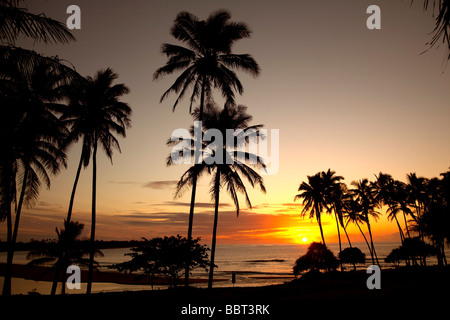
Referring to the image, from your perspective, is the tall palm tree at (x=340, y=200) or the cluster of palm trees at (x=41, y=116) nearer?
the cluster of palm trees at (x=41, y=116)

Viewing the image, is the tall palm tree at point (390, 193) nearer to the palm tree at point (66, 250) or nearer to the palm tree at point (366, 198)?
the palm tree at point (366, 198)

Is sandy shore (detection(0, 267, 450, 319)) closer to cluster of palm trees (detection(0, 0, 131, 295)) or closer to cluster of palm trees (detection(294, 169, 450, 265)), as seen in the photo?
cluster of palm trees (detection(0, 0, 131, 295))

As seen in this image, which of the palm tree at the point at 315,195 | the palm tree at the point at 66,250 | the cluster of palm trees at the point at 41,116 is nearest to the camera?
the cluster of palm trees at the point at 41,116

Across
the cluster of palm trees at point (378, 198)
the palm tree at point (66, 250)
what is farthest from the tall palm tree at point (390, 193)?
the palm tree at point (66, 250)

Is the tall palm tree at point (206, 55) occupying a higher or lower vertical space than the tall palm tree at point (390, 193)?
higher

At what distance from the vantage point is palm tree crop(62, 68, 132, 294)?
20188 mm

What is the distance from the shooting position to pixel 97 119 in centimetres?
2041

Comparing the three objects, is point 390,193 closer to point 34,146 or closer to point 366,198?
point 366,198

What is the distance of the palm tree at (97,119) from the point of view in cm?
2019

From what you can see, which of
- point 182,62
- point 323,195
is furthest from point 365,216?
point 182,62

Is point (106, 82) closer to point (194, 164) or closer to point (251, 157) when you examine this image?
point (194, 164)

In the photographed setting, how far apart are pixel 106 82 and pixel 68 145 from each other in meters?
5.62

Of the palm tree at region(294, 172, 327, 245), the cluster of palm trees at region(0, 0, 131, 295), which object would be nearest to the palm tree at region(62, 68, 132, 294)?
the cluster of palm trees at region(0, 0, 131, 295)
